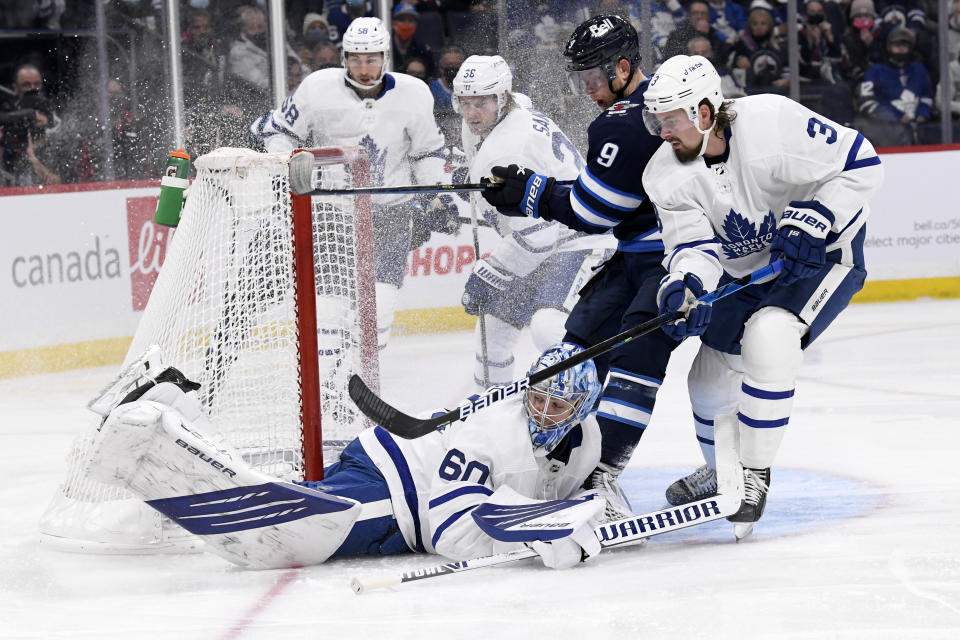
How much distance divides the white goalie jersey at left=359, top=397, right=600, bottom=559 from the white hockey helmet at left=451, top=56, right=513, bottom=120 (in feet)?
5.32

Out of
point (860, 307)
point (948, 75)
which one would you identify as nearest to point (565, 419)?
point (860, 307)

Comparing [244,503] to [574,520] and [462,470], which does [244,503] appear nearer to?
[462,470]

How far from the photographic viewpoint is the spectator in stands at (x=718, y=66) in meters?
6.79

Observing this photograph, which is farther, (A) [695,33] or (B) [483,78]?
(A) [695,33]

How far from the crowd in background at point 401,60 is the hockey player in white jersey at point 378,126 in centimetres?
109

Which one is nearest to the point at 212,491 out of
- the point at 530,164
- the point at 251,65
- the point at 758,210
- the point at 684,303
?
the point at 684,303

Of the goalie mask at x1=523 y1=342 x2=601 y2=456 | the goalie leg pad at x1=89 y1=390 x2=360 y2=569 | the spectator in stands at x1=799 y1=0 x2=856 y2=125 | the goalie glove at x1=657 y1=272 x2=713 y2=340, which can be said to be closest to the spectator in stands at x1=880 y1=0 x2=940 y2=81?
the spectator in stands at x1=799 y1=0 x2=856 y2=125

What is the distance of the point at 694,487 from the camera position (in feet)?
9.93

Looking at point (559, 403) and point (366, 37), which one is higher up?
point (366, 37)

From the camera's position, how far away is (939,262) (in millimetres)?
6762

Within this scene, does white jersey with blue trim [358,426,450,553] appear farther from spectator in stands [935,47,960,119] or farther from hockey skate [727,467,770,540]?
spectator in stands [935,47,960,119]

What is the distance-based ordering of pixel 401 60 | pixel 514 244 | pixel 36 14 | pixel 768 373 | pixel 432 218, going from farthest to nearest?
1. pixel 401 60
2. pixel 36 14
3. pixel 432 218
4. pixel 514 244
5. pixel 768 373

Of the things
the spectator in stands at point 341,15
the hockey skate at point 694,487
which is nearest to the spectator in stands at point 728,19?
the spectator in stands at point 341,15

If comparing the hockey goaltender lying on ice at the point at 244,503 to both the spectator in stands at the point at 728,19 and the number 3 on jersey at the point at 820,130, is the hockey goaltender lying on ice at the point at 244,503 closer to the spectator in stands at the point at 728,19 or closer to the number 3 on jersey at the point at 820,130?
the number 3 on jersey at the point at 820,130
